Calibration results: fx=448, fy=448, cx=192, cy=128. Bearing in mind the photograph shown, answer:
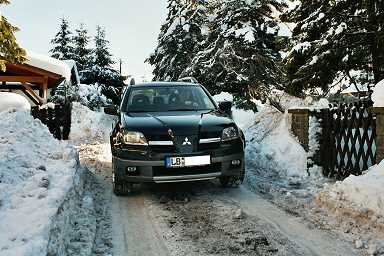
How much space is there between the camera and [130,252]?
14.3ft

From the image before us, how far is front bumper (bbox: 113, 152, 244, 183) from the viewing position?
6.18 meters

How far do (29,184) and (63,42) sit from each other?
45.0m

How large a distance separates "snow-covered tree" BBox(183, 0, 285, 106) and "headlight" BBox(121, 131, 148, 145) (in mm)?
14713

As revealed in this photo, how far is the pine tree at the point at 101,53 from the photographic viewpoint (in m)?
38.2

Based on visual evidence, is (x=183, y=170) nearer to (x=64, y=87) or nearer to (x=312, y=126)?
(x=312, y=126)

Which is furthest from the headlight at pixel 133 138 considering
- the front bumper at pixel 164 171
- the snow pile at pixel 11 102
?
the snow pile at pixel 11 102

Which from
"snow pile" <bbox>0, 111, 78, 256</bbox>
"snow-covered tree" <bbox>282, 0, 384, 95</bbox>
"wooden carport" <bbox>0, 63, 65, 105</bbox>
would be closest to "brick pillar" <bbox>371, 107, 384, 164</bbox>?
"snow-covered tree" <bbox>282, 0, 384, 95</bbox>

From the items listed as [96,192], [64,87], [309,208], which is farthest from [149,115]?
[64,87]

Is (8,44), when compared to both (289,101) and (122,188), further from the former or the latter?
(122,188)

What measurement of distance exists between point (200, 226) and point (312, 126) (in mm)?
4288

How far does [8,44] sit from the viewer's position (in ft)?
44.4

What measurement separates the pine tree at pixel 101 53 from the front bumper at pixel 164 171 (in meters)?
33.0

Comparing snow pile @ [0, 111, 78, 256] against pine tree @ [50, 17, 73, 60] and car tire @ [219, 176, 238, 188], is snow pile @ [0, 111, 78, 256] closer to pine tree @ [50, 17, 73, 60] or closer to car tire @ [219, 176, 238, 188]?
car tire @ [219, 176, 238, 188]

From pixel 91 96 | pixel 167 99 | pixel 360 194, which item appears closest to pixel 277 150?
pixel 167 99
